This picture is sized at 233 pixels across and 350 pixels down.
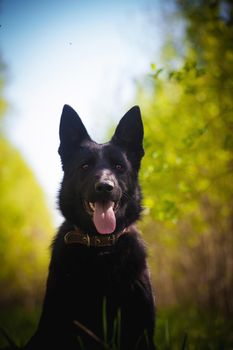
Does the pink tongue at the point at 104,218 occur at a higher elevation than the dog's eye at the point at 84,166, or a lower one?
lower

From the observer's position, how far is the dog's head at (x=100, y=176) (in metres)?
2.66

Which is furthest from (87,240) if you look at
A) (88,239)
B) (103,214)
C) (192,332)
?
(192,332)

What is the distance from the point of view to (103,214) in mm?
2664

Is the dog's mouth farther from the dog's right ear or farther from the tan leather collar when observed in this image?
the dog's right ear

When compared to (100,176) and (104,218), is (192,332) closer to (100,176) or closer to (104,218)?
(104,218)

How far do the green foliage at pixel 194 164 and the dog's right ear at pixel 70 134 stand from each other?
93 centimetres

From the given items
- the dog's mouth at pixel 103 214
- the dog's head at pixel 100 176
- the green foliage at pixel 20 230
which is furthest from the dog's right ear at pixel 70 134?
the green foliage at pixel 20 230

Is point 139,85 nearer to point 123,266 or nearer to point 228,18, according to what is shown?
point 228,18

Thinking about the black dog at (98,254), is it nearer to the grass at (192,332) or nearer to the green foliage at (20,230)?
the grass at (192,332)

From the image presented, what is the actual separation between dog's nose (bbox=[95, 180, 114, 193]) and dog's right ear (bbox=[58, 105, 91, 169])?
66 centimetres

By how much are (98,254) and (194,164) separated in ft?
9.81

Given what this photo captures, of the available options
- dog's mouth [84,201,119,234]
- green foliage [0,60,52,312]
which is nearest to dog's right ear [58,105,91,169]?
dog's mouth [84,201,119,234]

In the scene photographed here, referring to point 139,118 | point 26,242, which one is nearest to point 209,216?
point 139,118

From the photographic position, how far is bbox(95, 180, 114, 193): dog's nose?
2.55 m
